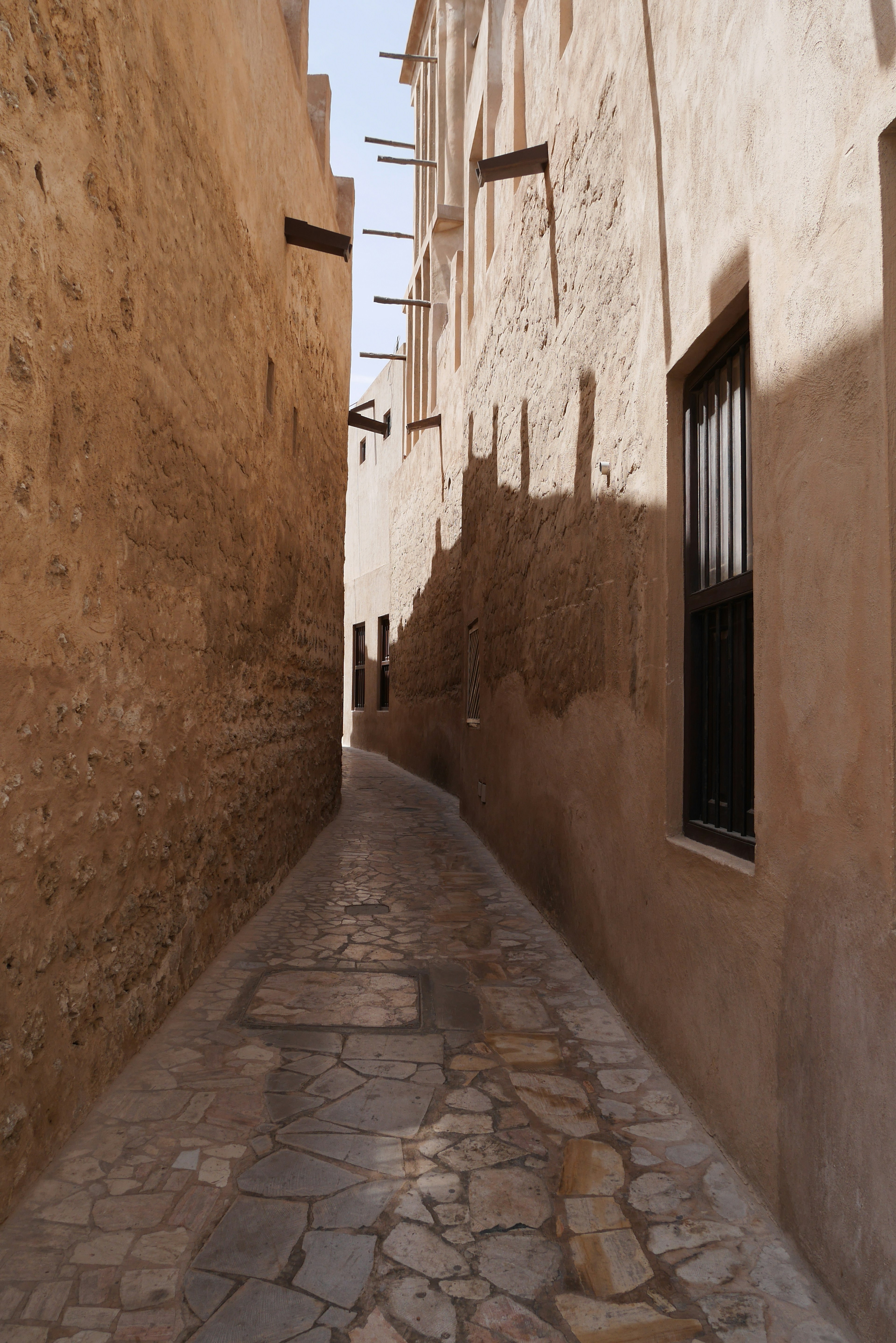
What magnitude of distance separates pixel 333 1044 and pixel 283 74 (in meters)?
5.87

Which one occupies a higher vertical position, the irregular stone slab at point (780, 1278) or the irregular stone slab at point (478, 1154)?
the irregular stone slab at point (478, 1154)

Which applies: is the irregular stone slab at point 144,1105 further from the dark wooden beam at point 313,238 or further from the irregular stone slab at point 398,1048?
the dark wooden beam at point 313,238

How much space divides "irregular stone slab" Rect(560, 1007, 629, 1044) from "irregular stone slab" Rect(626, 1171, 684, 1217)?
0.96 meters

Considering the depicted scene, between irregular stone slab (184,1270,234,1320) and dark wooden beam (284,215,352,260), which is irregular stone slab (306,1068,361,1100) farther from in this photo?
dark wooden beam (284,215,352,260)

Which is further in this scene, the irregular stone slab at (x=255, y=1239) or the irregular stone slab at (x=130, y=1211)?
the irregular stone slab at (x=130, y=1211)

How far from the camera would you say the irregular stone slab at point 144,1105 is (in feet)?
9.26

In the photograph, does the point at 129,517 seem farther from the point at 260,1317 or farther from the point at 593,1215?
the point at 593,1215

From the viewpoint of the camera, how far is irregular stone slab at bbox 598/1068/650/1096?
121 inches

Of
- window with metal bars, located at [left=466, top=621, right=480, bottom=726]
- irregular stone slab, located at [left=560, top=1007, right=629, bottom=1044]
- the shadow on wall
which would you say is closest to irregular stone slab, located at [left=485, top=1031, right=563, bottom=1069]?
irregular stone slab, located at [left=560, top=1007, right=629, bottom=1044]

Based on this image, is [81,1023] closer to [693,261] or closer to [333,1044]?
[333,1044]

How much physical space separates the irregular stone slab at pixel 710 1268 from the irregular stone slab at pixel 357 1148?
Result: 0.79 meters

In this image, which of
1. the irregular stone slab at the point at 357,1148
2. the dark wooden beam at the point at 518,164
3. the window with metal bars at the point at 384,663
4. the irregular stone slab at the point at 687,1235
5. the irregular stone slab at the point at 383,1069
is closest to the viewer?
the irregular stone slab at the point at 687,1235

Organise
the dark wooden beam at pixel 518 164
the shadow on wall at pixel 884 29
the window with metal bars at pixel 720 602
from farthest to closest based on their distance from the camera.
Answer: the dark wooden beam at pixel 518 164 → the window with metal bars at pixel 720 602 → the shadow on wall at pixel 884 29

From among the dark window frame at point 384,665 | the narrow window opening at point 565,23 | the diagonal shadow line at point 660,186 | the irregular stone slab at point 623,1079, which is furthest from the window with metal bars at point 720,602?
the dark window frame at point 384,665
